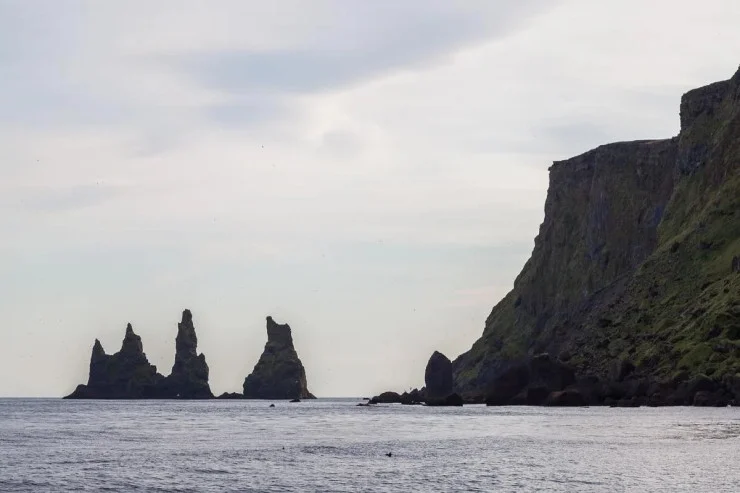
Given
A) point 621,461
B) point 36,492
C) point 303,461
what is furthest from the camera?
point 303,461

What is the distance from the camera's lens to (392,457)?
94.2 metres

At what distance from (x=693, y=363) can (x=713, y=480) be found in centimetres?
13306

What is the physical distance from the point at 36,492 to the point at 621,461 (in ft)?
147

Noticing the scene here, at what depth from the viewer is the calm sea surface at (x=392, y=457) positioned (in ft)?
235

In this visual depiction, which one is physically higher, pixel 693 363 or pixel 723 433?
pixel 693 363

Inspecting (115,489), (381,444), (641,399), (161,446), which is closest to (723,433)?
(381,444)

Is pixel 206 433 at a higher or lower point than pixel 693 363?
lower

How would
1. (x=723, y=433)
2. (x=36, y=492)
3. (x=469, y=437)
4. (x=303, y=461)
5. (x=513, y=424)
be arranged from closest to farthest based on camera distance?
(x=36, y=492) → (x=303, y=461) → (x=723, y=433) → (x=469, y=437) → (x=513, y=424)

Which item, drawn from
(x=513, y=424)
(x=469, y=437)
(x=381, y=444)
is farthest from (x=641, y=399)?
(x=381, y=444)

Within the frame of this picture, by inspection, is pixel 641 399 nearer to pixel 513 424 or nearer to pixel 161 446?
pixel 513 424

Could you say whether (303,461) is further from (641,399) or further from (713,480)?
(641,399)

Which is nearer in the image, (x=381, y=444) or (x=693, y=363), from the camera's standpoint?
(x=381, y=444)

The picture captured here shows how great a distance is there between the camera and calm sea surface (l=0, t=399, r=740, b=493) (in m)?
71.6

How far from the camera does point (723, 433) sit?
10906 centimetres
